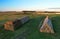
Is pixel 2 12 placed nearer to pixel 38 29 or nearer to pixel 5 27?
pixel 5 27

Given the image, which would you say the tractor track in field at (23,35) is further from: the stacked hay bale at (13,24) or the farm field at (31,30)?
the stacked hay bale at (13,24)

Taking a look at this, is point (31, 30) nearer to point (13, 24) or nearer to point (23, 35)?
point (23, 35)

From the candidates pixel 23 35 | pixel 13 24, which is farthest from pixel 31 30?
pixel 13 24

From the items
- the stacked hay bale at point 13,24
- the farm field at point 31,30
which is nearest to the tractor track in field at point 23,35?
the farm field at point 31,30

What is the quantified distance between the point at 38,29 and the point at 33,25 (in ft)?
0.85

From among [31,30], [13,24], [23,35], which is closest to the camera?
[23,35]

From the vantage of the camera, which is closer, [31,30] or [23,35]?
[23,35]

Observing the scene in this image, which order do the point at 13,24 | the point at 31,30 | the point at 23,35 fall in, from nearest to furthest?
the point at 23,35
the point at 13,24
the point at 31,30

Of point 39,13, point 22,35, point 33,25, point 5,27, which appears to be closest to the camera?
point 22,35

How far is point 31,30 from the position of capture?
8.44 feet

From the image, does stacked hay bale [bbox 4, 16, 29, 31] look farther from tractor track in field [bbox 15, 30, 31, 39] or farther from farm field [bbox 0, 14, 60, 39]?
tractor track in field [bbox 15, 30, 31, 39]

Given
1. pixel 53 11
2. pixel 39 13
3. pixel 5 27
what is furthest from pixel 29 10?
pixel 5 27

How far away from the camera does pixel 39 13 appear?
3014 mm

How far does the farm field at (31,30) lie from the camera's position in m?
2.26
